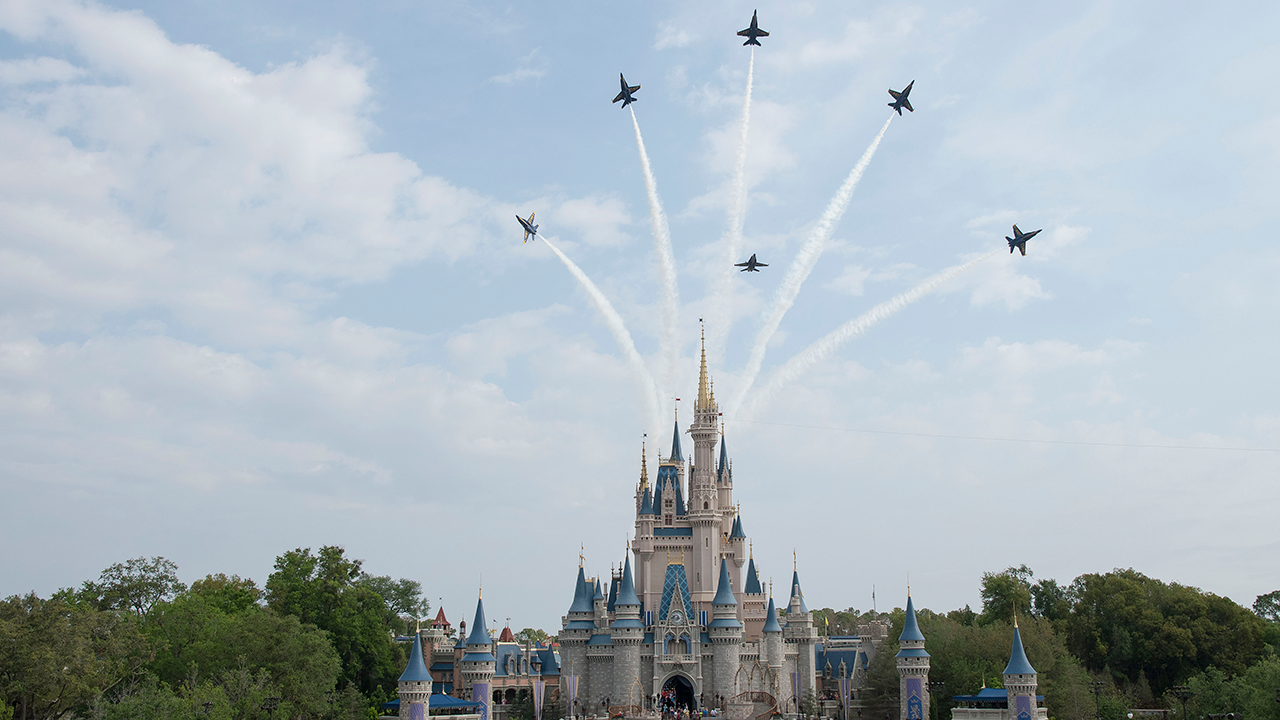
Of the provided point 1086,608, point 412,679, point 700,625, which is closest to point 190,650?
point 412,679

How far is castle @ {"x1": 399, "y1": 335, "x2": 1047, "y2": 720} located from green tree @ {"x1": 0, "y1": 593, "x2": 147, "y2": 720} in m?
21.3

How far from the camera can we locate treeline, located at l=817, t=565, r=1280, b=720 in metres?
71.5

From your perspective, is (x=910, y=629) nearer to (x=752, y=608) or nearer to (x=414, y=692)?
(x=752, y=608)

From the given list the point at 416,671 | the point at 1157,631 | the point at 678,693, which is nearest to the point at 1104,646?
the point at 1157,631

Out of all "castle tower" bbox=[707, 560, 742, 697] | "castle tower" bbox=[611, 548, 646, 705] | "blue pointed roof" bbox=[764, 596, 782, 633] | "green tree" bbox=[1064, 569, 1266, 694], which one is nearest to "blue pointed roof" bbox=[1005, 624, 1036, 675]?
"green tree" bbox=[1064, 569, 1266, 694]

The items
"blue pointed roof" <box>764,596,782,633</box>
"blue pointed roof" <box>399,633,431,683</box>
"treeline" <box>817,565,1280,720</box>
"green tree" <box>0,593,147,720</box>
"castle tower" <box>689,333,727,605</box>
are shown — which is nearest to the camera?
"green tree" <box>0,593,147,720</box>

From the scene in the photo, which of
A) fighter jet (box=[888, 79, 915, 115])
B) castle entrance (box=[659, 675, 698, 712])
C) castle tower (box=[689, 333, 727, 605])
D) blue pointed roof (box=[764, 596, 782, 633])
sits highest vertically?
fighter jet (box=[888, 79, 915, 115])

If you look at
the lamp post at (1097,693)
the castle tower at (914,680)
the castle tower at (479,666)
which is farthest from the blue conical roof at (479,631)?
the lamp post at (1097,693)

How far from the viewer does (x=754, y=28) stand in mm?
66062

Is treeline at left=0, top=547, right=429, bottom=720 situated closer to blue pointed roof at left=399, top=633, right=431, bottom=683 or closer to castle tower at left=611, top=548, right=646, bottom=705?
blue pointed roof at left=399, top=633, right=431, bottom=683

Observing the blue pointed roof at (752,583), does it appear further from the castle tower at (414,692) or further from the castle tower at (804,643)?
the castle tower at (414,692)

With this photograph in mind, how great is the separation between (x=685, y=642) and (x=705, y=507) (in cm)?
1268

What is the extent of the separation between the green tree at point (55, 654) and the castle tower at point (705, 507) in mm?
45089

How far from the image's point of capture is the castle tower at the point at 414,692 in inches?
2601
